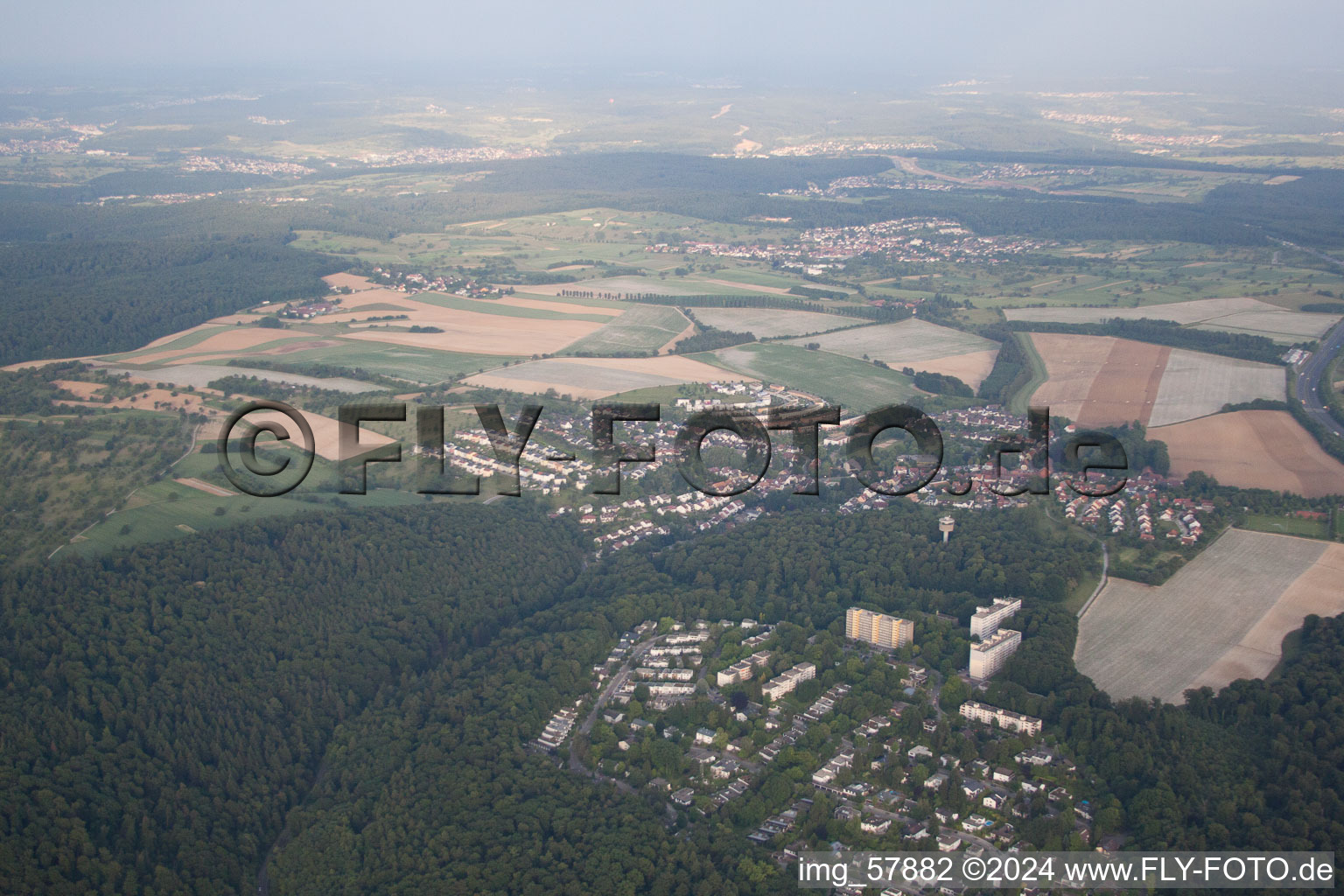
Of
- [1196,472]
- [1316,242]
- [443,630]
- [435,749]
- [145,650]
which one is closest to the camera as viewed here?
[435,749]

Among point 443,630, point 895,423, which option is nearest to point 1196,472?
point 895,423

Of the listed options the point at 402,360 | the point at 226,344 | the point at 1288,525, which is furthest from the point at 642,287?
the point at 1288,525

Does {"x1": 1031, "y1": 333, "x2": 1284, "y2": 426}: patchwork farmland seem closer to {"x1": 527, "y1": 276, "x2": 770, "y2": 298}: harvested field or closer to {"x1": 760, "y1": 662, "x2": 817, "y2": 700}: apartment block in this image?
{"x1": 527, "y1": 276, "x2": 770, "y2": 298}: harvested field

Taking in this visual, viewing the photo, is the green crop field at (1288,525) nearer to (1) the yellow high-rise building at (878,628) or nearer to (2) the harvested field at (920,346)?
(1) the yellow high-rise building at (878,628)

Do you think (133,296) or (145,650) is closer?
(145,650)

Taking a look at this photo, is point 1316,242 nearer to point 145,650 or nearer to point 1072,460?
point 1072,460

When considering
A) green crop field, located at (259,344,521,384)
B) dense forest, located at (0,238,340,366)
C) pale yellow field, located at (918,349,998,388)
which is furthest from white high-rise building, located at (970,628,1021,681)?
dense forest, located at (0,238,340,366)

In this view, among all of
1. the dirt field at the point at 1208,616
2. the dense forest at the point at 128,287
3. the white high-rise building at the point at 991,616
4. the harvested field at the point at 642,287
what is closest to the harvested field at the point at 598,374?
the harvested field at the point at 642,287

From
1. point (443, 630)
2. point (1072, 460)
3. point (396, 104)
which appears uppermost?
point (396, 104)
